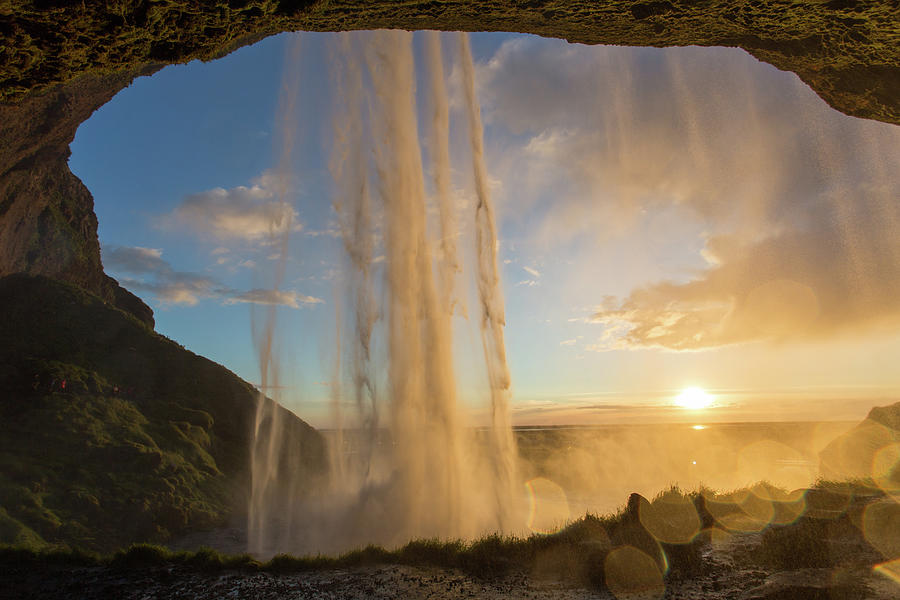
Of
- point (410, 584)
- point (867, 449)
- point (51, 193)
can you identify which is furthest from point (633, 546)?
point (51, 193)

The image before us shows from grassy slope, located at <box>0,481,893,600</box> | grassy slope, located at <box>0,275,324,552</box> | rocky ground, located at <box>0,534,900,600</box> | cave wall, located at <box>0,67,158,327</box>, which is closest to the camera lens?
rocky ground, located at <box>0,534,900,600</box>

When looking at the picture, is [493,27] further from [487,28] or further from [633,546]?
[633,546]

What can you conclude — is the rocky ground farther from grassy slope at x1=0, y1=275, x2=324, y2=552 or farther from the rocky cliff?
the rocky cliff

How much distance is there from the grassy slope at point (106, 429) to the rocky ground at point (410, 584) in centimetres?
1153

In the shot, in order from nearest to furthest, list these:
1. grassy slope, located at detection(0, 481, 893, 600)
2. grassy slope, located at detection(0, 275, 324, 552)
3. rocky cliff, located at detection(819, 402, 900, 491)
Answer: grassy slope, located at detection(0, 481, 893, 600)
rocky cliff, located at detection(819, 402, 900, 491)
grassy slope, located at detection(0, 275, 324, 552)

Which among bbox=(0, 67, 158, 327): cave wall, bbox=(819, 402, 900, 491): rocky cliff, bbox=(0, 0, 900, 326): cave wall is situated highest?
bbox=(0, 67, 158, 327): cave wall

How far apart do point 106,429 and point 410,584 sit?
3223 cm

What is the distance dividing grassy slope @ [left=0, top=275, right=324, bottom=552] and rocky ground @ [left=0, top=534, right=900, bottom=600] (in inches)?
454

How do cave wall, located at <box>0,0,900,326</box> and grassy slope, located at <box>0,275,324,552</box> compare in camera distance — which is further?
grassy slope, located at <box>0,275,324,552</box>

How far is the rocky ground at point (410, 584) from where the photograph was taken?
820 cm

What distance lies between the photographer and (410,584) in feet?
34.9

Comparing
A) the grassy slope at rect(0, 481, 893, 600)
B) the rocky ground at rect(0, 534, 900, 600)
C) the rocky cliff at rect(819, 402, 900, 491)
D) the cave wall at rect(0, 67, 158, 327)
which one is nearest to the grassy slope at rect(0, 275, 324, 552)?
the cave wall at rect(0, 67, 158, 327)

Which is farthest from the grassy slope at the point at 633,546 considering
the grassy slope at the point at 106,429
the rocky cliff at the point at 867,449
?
the grassy slope at the point at 106,429

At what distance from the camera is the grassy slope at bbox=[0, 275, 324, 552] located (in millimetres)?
24156
